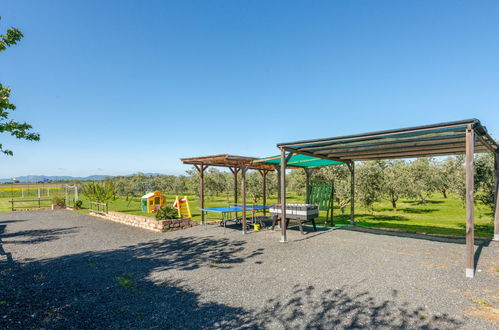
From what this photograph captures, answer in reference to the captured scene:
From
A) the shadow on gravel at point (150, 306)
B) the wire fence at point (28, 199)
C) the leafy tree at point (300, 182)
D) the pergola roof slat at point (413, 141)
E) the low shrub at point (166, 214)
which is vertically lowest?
the wire fence at point (28, 199)

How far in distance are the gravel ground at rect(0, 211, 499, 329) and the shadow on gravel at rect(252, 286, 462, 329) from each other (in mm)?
14

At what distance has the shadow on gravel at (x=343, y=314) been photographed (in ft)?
10.5

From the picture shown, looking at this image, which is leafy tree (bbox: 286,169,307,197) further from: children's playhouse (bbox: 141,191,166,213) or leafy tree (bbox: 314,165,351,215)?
children's playhouse (bbox: 141,191,166,213)

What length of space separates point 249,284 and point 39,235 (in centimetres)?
976

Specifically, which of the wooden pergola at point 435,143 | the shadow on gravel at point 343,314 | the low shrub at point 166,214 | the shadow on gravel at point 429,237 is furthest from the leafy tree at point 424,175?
the shadow on gravel at point 343,314

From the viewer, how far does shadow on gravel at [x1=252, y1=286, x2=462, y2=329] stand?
127 inches

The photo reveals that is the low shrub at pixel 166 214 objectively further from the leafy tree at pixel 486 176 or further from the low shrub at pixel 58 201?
the low shrub at pixel 58 201

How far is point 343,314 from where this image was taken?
3.50 metres

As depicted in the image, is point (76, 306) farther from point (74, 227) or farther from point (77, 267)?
point (74, 227)

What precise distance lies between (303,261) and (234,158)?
494 centimetres

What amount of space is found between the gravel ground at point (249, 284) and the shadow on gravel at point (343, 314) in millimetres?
14

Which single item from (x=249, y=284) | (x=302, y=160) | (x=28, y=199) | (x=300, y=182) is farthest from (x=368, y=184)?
(x=28, y=199)

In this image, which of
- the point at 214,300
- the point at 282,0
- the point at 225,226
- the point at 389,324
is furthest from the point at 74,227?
the point at 282,0

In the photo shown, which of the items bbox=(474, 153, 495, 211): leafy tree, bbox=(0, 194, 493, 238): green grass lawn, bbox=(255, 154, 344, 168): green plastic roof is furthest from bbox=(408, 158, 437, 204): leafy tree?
bbox=(255, 154, 344, 168): green plastic roof
